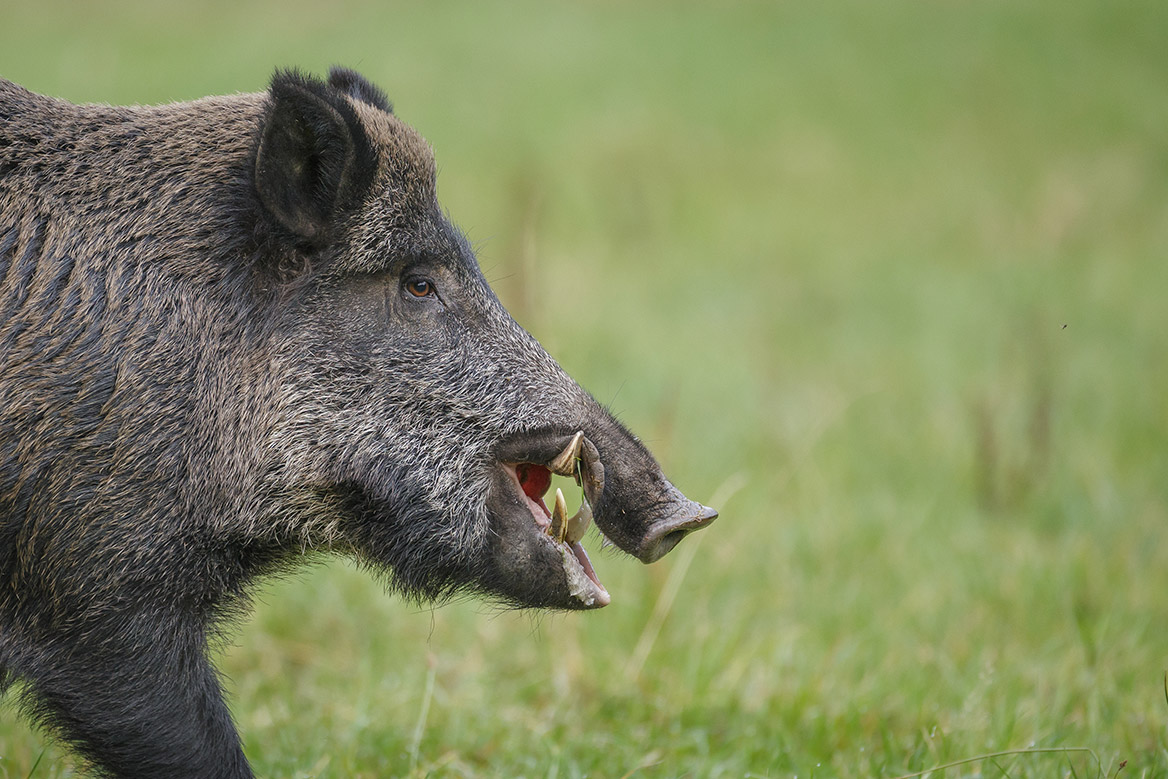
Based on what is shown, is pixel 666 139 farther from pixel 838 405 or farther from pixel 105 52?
pixel 838 405

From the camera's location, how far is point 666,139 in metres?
17.1

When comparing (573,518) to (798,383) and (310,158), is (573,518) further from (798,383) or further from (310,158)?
(798,383)

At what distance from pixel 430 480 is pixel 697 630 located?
7.11ft

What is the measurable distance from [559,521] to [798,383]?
5.90m

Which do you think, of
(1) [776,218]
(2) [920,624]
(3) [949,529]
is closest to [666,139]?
(1) [776,218]

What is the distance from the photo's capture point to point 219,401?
2900mm

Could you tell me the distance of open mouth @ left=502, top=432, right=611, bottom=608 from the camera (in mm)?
2889

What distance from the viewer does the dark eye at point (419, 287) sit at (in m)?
3.14

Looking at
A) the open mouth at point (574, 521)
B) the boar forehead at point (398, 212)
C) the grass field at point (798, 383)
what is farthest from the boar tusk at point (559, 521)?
the boar forehead at point (398, 212)

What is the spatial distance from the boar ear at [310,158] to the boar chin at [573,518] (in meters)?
0.82

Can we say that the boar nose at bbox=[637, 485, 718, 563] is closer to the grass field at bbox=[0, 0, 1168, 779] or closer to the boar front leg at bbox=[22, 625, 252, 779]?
the grass field at bbox=[0, 0, 1168, 779]

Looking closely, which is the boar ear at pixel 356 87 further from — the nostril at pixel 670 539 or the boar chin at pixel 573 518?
the nostril at pixel 670 539

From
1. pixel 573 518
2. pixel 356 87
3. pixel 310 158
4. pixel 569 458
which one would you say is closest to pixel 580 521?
pixel 573 518

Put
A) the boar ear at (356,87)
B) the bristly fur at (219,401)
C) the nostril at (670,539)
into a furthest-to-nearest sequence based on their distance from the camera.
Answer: the boar ear at (356,87), the nostril at (670,539), the bristly fur at (219,401)
